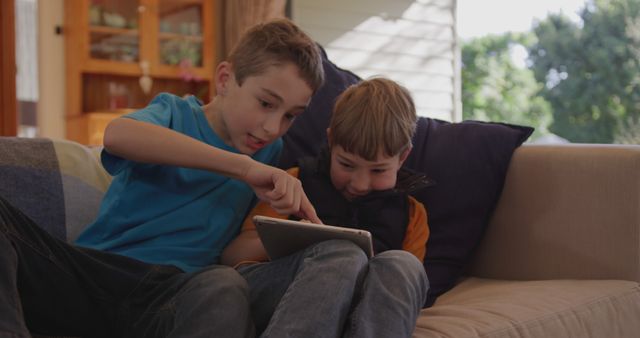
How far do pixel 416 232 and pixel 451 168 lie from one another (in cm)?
21

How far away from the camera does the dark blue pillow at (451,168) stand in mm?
1606

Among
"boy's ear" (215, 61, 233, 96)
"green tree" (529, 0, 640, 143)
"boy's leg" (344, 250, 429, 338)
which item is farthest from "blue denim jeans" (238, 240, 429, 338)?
"green tree" (529, 0, 640, 143)

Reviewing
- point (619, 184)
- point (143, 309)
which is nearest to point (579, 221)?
point (619, 184)

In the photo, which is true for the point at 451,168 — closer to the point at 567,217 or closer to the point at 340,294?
the point at 567,217

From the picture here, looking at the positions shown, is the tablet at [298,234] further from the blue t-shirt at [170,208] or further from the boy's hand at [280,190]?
the blue t-shirt at [170,208]

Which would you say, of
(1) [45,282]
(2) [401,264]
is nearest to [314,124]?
(2) [401,264]

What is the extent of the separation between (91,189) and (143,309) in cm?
53

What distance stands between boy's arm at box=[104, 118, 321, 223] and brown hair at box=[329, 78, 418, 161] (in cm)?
19

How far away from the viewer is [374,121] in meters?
1.42

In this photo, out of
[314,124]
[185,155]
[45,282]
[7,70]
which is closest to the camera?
[45,282]

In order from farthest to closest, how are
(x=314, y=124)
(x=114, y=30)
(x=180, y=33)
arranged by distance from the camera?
(x=180, y=33)
(x=114, y=30)
(x=314, y=124)

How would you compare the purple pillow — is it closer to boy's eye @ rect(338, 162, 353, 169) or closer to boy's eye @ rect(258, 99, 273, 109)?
boy's eye @ rect(338, 162, 353, 169)

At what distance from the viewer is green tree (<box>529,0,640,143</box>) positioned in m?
4.75

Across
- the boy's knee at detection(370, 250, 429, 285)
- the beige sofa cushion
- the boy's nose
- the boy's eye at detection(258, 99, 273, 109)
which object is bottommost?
the beige sofa cushion
